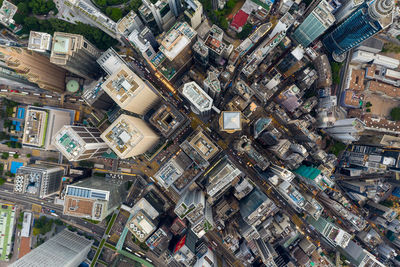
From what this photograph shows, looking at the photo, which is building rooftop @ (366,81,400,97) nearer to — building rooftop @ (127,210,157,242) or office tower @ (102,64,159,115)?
office tower @ (102,64,159,115)

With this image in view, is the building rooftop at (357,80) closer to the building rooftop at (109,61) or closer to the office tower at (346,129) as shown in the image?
the office tower at (346,129)

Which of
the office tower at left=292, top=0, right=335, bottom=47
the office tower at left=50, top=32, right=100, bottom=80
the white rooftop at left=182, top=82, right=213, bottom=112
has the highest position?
the office tower at left=50, top=32, right=100, bottom=80

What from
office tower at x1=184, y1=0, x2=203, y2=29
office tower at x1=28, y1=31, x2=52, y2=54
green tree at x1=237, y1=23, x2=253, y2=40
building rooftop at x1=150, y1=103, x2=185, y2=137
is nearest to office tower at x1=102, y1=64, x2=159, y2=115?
building rooftop at x1=150, y1=103, x2=185, y2=137

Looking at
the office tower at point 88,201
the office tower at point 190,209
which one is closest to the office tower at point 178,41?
the office tower at point 190,209

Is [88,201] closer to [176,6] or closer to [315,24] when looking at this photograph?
[176,6]

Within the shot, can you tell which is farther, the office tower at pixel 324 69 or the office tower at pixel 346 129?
the office tower at pixel 324 69

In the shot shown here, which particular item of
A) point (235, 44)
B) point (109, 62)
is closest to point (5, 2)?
point (109, 62)

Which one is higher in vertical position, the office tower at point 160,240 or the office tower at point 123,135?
the office tower at point 123,135
